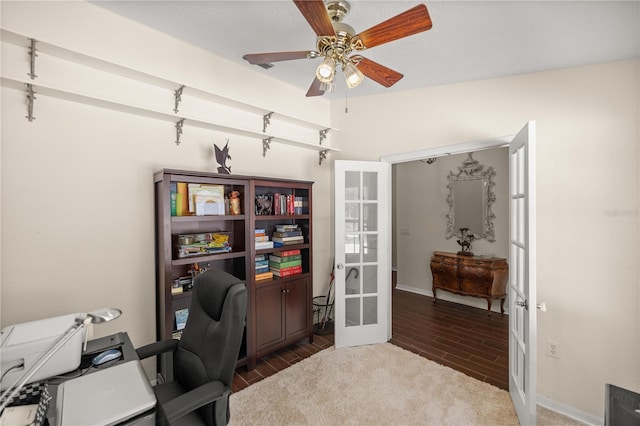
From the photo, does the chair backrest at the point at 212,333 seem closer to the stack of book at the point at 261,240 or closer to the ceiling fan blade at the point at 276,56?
the stack of book at the point at 261,240

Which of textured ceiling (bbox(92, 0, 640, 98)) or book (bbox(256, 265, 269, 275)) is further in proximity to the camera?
book (bbox(256, 265, 269, 275))

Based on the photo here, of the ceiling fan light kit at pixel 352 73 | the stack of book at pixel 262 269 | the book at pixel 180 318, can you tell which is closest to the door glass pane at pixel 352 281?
the stack of book at pixel 262 269

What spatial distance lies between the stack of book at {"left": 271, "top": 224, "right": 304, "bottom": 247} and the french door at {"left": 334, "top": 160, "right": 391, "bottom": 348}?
0.43 meters

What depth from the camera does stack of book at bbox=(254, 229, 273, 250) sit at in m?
2.81

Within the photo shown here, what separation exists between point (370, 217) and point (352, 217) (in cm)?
21

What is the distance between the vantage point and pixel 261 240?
2.87 metres

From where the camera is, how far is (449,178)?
468 cm

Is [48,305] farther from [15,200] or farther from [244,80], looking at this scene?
[244,80]

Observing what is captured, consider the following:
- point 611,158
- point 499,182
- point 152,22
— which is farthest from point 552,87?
point 152,22

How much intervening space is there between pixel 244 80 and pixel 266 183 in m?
1.07

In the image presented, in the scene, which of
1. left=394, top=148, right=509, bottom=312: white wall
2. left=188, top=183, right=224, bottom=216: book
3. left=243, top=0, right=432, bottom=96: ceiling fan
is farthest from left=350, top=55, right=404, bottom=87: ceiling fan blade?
left=394, top=148, right=509, bottom=312: white wall

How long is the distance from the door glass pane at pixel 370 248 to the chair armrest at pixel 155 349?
2018 millimetres

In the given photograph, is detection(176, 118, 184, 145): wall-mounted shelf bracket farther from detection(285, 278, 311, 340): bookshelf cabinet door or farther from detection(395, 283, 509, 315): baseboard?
detection(395, 283, 509, 315): baseboard

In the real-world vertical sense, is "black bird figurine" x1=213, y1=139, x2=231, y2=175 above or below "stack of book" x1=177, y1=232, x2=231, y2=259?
above
